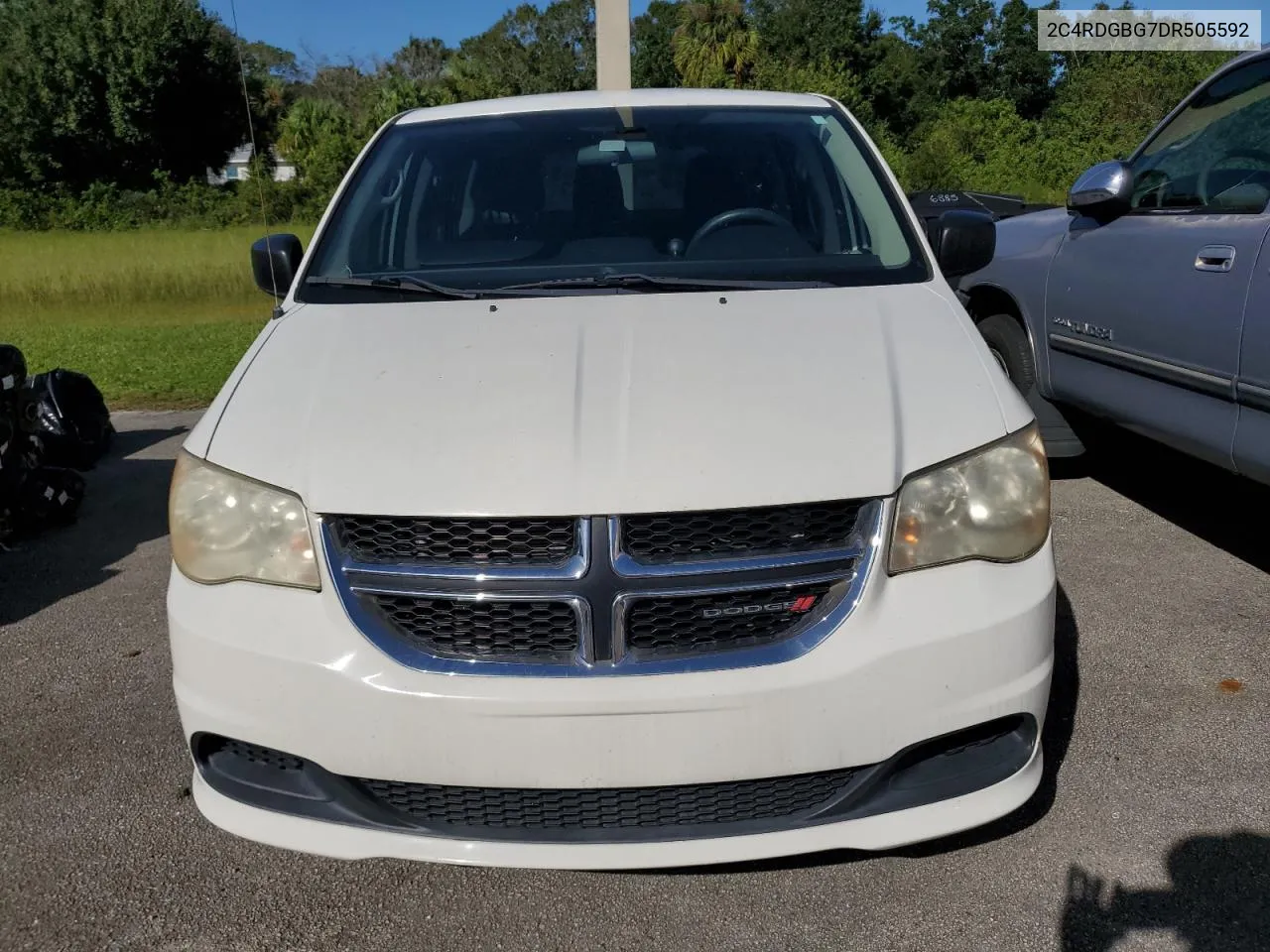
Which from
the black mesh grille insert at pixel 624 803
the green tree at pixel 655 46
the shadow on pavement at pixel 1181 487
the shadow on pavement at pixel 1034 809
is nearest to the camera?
the black mesh grille insert at pixel 624 803

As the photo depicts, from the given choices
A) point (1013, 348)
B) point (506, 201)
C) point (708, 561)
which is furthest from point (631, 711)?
point (1013, 348)

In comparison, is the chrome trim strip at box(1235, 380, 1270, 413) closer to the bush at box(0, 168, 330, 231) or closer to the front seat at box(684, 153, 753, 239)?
the front seat at box(684, 153, 753, 239)

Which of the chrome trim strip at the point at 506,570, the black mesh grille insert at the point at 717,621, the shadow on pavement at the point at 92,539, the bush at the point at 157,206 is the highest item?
the bush at the point at 157,206

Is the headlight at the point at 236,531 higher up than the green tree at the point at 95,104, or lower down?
Result: lower down

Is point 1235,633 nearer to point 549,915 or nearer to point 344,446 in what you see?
point 549,915

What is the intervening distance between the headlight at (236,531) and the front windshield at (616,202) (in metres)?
0.86

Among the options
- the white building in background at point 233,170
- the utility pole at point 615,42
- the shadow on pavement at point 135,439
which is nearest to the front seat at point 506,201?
the shadow on pavement at point 135,439

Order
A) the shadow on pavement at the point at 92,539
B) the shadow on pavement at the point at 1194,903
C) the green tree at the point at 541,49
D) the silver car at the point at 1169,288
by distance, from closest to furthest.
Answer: the shadow on pavement at the point at 1194,903, the silver car at the point at 1169,288, the shadow on pavement at the point at 92,539, the green tree at the point at 541,49

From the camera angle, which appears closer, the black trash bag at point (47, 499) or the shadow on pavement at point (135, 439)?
the black trash bag at point (47, 499)

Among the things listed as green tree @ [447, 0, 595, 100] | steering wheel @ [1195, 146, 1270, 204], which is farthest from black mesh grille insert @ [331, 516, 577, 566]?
green tree @ [447, 0, 595, 100]

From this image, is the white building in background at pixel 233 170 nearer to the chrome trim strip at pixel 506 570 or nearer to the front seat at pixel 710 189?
the front seat at pixel 710 189

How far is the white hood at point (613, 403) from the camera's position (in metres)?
2.08

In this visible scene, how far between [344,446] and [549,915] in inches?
43.3

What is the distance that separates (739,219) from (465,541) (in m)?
1.63
